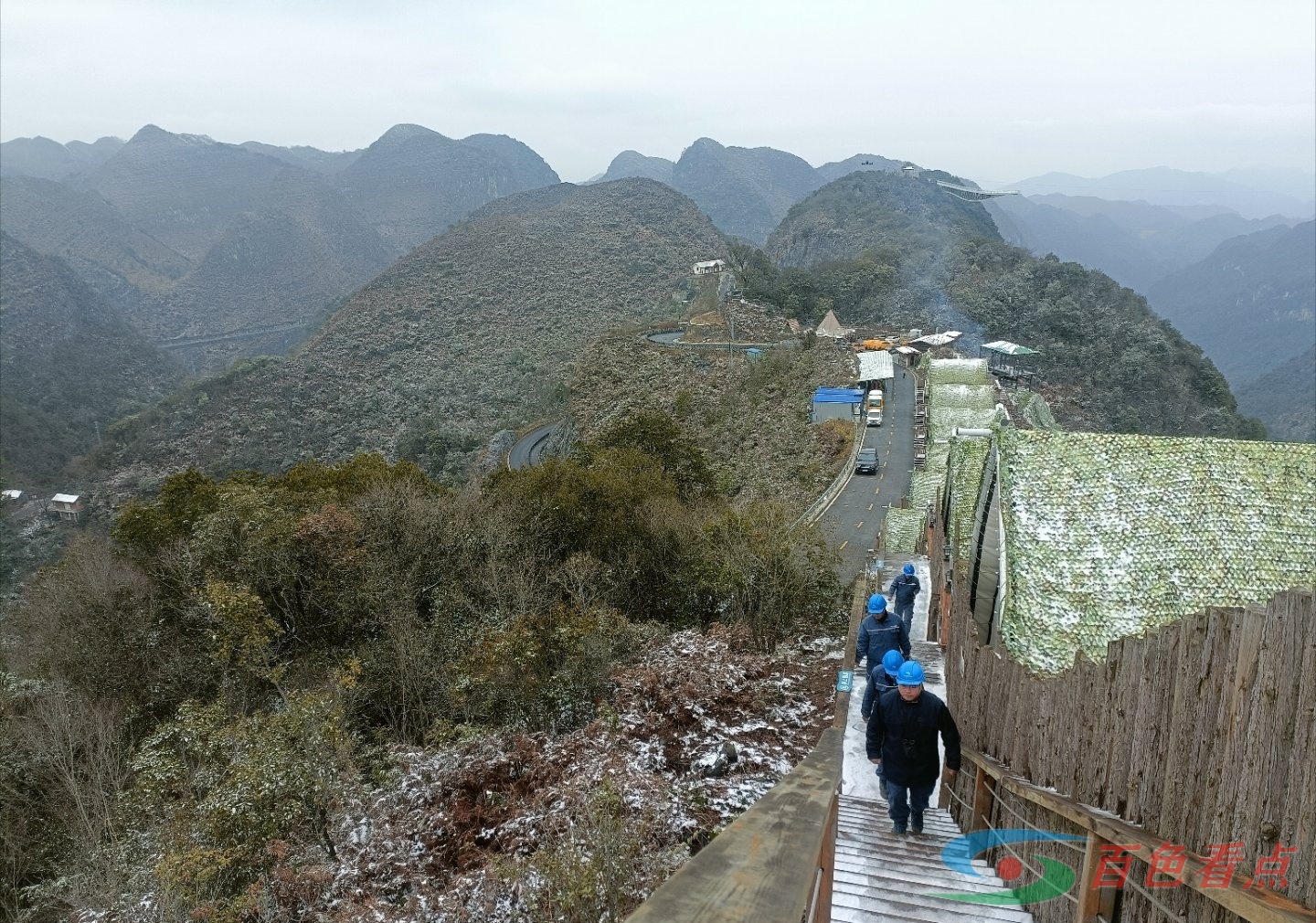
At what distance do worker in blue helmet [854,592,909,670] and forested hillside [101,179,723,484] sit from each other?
119 feet

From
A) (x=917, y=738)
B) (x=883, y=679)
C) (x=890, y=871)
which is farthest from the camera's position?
(x=883, y=679)

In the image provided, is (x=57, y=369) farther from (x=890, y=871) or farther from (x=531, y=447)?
(x=890, y=871)

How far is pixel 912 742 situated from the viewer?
4781 mm

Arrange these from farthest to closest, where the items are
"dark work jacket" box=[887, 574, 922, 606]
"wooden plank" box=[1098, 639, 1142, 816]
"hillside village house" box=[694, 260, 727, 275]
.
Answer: "hillside village house" box=[694, 260, 727, 275] → "dark work jacket" box=[887, 574, 922, 606] → "wooden plank" box=[1098, 639, 1142, 816]

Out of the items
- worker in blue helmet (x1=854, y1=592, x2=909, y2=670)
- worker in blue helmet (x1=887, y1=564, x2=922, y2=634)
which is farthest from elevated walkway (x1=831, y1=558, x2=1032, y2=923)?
worker in blue helmet (x1=887, y1=564, x2=922, y2=634)

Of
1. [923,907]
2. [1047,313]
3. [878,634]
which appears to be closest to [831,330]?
[1047,313]

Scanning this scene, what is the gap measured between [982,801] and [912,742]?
0.82m

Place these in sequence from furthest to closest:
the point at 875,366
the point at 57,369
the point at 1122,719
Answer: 1. the point at 57,369
2. the point at 875,366
3. the point at 1122,719

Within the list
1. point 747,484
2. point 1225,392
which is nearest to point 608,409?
point 747,484

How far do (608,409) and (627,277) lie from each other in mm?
43901

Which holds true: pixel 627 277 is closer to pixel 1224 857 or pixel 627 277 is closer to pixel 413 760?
pixel 413 760

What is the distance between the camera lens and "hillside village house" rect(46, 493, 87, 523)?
52.0 m

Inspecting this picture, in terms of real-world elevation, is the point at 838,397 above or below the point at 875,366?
below

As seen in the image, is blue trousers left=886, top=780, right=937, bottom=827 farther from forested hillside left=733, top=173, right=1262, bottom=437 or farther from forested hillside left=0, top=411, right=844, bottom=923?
forested hillside left=733, top=173, right=1262, bottom=437
